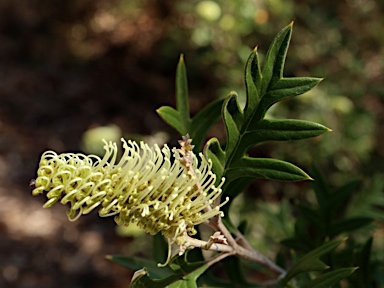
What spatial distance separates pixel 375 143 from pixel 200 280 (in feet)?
7.41

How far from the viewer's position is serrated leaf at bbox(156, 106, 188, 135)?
1.08 metres

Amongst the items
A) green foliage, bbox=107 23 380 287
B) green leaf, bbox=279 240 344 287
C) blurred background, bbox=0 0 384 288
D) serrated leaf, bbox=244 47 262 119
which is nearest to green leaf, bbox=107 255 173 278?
green foliage, bbox=107 23 380 287

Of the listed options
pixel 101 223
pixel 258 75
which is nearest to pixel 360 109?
pixel 101 223

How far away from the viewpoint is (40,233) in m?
3.48

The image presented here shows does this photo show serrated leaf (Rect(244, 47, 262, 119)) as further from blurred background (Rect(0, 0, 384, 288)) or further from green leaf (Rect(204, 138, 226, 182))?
A: blurred background (Rect(0, 0, 384, 288))

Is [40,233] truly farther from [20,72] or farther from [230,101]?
[230,101]

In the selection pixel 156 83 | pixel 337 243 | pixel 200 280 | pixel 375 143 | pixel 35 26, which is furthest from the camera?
pixel 35 26

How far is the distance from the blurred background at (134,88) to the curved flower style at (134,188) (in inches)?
43.3

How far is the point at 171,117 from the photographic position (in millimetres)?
1099

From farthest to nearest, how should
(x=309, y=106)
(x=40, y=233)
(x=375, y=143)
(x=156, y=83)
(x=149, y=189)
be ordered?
(x=156, y=83) < (x=40, y=233) < (x=375, y=143) < (x=309, y=106) < (x=149, y=189)

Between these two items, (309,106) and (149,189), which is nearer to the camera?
(149,189)

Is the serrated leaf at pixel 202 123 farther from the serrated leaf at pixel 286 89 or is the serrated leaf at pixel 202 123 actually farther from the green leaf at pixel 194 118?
the serrated leaf at pixel 286 89

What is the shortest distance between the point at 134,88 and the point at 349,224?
298 cm

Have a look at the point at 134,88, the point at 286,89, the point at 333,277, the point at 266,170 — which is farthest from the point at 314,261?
the point at 134,88
